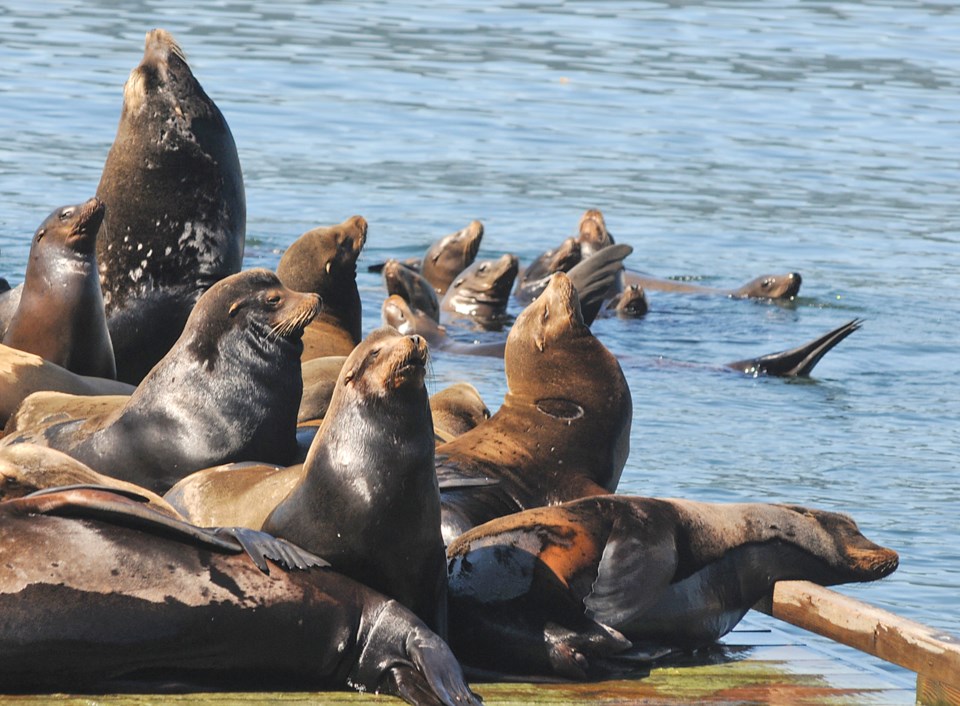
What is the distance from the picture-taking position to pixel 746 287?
52.0ft

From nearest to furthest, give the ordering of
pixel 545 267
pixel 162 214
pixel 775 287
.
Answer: pixel 162 214, pixel 545 267, pixel 775 287

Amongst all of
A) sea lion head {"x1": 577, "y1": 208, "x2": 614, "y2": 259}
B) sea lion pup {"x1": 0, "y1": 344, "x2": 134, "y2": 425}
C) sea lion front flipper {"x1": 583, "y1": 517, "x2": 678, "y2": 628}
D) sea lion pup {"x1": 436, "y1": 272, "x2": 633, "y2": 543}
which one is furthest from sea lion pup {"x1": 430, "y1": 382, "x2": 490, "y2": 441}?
sea lion head {"x1": 577, "y1": 208, "x2": 614, "y2": 259}

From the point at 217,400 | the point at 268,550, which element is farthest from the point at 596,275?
the point at 268,550

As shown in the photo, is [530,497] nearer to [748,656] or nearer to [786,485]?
[748,656]

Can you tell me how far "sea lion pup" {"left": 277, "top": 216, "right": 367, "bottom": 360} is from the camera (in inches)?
352

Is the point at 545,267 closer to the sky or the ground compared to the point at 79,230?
closer to the ground

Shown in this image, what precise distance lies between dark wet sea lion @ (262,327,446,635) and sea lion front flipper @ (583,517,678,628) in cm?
55

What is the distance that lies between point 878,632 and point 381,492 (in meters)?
1.67

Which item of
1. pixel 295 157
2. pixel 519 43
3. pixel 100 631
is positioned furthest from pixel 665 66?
pixel 100 631

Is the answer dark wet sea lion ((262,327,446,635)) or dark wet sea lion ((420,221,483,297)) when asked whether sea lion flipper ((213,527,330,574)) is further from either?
dark wet sea lion ((420,221,483,297))

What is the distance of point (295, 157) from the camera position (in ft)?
73.8

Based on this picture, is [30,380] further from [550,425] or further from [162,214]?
[550,425]

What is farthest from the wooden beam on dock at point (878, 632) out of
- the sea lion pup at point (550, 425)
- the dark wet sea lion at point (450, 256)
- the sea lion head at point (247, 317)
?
the dark wet sea lion at point (450, 256)

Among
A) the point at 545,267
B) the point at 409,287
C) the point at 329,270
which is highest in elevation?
the point at 329,270
